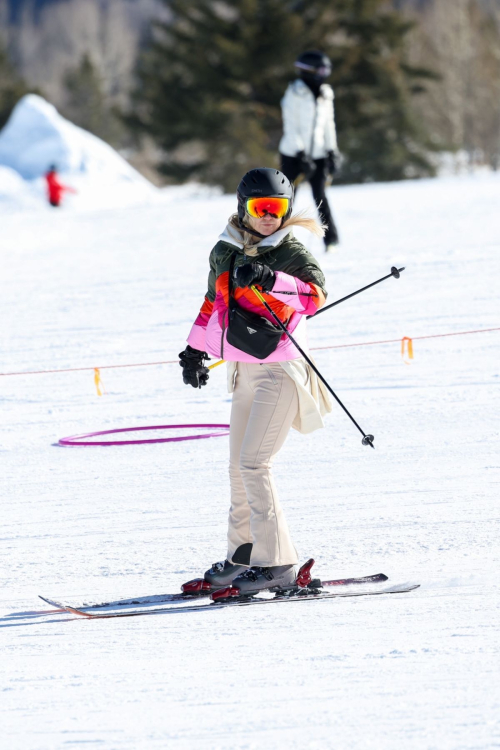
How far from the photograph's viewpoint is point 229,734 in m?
2.97

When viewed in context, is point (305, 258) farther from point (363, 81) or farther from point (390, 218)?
point (363, 81)

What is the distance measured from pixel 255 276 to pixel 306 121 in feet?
22.2

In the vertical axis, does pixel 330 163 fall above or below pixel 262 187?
above

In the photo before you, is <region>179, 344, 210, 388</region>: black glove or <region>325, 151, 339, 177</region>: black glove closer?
<region>179, 344, 210, 388</region>: black glove

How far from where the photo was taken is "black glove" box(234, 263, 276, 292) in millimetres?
Answer: 3693

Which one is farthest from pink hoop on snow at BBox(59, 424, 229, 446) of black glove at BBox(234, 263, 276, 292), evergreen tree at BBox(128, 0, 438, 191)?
evergreen tree at BBox(128, 0, 438, 191)

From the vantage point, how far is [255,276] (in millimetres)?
3695

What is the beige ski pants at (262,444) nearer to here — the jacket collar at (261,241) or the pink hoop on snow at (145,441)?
the jacket collar at (261,241)

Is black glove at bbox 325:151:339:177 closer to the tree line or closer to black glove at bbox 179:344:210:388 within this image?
black glove at bbox 179:344:210:388

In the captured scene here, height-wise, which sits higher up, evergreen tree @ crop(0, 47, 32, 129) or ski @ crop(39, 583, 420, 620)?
evergreen tree @ crop(0, 47, 32, 129)

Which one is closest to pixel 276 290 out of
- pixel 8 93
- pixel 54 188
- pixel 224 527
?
pixel 224 527

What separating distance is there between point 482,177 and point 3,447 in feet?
51.1

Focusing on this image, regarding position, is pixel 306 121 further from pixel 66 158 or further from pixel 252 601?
pixel 66 158

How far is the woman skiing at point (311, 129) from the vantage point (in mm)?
10062
